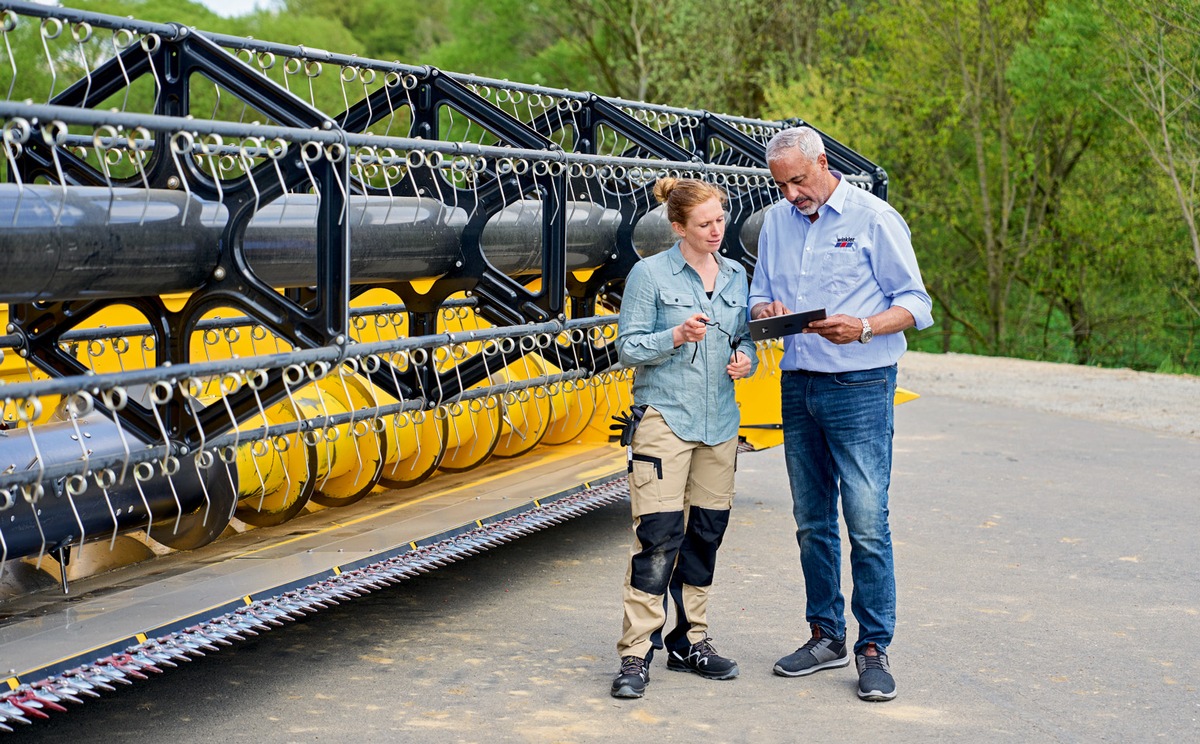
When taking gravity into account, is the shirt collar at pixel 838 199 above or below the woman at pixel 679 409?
above

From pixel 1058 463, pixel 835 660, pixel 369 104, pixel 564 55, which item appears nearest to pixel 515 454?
pixel 369 104

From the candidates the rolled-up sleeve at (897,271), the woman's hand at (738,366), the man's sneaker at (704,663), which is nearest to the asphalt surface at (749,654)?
the man's sneaker at (704,663)

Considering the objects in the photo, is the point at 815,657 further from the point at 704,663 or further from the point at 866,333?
the point at 866,333

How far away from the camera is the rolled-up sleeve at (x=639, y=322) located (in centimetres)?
480

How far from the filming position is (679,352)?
4871mm

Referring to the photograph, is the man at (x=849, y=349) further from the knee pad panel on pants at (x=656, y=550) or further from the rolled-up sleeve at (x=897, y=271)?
the knee pad panel on pants at (x=656, y=550)

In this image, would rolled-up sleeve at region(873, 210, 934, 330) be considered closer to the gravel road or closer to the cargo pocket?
the cargo pocket

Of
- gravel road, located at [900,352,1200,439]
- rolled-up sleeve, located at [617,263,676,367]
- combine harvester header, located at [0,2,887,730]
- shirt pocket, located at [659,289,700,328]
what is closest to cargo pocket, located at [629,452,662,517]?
rolled-up sleeve, located at [617,263,676,367]

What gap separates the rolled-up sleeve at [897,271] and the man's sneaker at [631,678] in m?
1.54

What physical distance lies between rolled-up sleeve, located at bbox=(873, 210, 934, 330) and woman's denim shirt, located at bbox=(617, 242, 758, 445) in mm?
541

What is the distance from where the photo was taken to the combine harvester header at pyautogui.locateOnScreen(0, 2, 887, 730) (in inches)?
155

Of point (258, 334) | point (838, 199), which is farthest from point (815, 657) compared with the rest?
point (258, 334)

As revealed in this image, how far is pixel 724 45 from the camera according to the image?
1275 inches

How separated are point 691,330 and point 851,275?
66 cm
